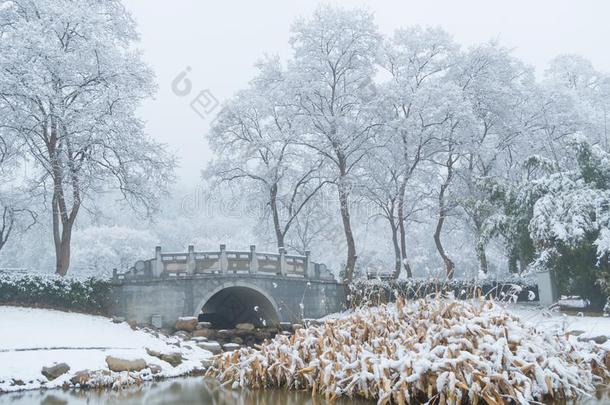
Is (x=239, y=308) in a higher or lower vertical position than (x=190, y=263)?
lower

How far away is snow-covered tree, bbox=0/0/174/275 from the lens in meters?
23.0

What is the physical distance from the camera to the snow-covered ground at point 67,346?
15117 millimetres

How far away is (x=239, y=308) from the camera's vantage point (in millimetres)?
32594

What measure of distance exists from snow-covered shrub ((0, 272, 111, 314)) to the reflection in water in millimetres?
8689

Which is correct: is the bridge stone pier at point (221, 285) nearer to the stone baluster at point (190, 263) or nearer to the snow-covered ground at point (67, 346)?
the stone baluster at point (190, 263)

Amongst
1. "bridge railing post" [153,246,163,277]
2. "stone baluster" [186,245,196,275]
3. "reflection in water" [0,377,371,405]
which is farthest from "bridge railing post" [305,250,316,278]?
"reflection in water" [0,377,371,405]

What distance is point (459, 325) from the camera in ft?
31.6

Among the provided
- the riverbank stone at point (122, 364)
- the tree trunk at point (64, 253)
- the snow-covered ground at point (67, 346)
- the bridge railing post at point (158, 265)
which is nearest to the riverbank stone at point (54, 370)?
the snow-covered ground at point (67, 346)

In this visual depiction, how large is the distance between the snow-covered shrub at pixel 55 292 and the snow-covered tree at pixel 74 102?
67.6 inches

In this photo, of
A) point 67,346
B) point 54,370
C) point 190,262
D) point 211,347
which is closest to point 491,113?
point 190,262

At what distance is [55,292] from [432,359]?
58.0 ft

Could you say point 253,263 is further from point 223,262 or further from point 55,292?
point 55,292

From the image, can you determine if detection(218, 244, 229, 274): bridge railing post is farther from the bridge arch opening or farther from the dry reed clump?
the dry reed clump

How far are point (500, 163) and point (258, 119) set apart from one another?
44.1 ft
